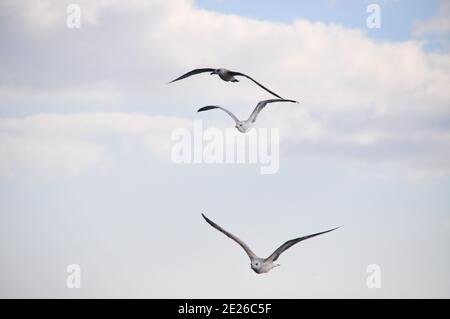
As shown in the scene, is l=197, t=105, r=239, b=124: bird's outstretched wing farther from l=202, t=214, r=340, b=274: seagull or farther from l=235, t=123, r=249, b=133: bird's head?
l=202, t=214, r=340, b=274: seagull

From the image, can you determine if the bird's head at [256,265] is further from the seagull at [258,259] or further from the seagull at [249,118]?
the seagull at [249,118]

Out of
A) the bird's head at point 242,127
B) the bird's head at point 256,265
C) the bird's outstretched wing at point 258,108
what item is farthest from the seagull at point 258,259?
the bird's outstretched wing at point 258,108

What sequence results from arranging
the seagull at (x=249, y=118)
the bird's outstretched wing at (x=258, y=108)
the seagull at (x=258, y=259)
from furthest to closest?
the bird's outstretched wing at (x=258, y=108) < the seagull at (x=249, y=118) < the seagull at (x=258, y=259)

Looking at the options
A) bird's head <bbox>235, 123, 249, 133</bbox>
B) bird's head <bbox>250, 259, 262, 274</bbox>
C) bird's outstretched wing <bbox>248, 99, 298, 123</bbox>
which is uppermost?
bird's outstretched wing <bbox>248, 99, 298, 123</bbox>

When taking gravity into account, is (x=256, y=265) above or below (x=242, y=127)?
below

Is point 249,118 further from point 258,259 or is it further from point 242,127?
point 258,259

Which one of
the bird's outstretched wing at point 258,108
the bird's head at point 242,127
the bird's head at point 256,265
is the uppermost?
the bird's outstretched wing at point 258,108

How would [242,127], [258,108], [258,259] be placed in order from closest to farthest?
[258,259] < [242,127] < [258,108]

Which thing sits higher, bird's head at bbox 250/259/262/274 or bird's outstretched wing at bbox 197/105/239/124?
bird's outstretched wing at bbox 197/105/239/124

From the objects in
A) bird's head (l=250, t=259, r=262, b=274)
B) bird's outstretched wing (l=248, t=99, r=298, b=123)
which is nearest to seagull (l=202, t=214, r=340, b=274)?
bird's head (l=250, t=259, r=262, b=274)

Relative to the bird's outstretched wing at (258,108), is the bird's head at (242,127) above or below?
below

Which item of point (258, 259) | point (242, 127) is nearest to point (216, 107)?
point (242, 127)
